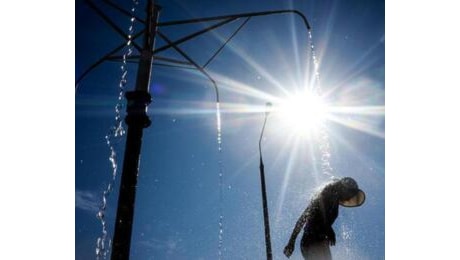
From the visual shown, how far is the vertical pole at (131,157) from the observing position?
2.87 meters

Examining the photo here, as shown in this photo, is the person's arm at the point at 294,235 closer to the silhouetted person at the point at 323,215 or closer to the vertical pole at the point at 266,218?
the silhouetted person at the point at 323,215

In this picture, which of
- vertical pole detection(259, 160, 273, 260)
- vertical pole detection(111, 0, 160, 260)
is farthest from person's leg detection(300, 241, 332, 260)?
vertical pole detection(259, 160, 273, 260)

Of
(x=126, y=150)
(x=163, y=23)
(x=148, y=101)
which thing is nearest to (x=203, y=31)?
(x=163, y=23)

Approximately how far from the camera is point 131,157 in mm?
2986

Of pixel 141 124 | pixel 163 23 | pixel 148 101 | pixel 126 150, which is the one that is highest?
pixel 163 23

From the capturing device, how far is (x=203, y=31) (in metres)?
4.44

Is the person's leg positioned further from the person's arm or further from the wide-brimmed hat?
the wide-brimmed hat

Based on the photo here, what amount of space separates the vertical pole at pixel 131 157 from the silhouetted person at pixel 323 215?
1.74 meters

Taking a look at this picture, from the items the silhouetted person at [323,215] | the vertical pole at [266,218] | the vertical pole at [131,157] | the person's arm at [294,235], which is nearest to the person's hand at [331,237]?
the silhouetted person at [323,215]

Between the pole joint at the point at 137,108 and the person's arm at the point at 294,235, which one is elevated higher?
the pole joint at the point at 137,108

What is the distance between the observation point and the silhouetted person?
3861mm

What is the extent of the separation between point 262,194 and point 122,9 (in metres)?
5.71

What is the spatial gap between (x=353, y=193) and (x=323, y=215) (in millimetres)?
355
